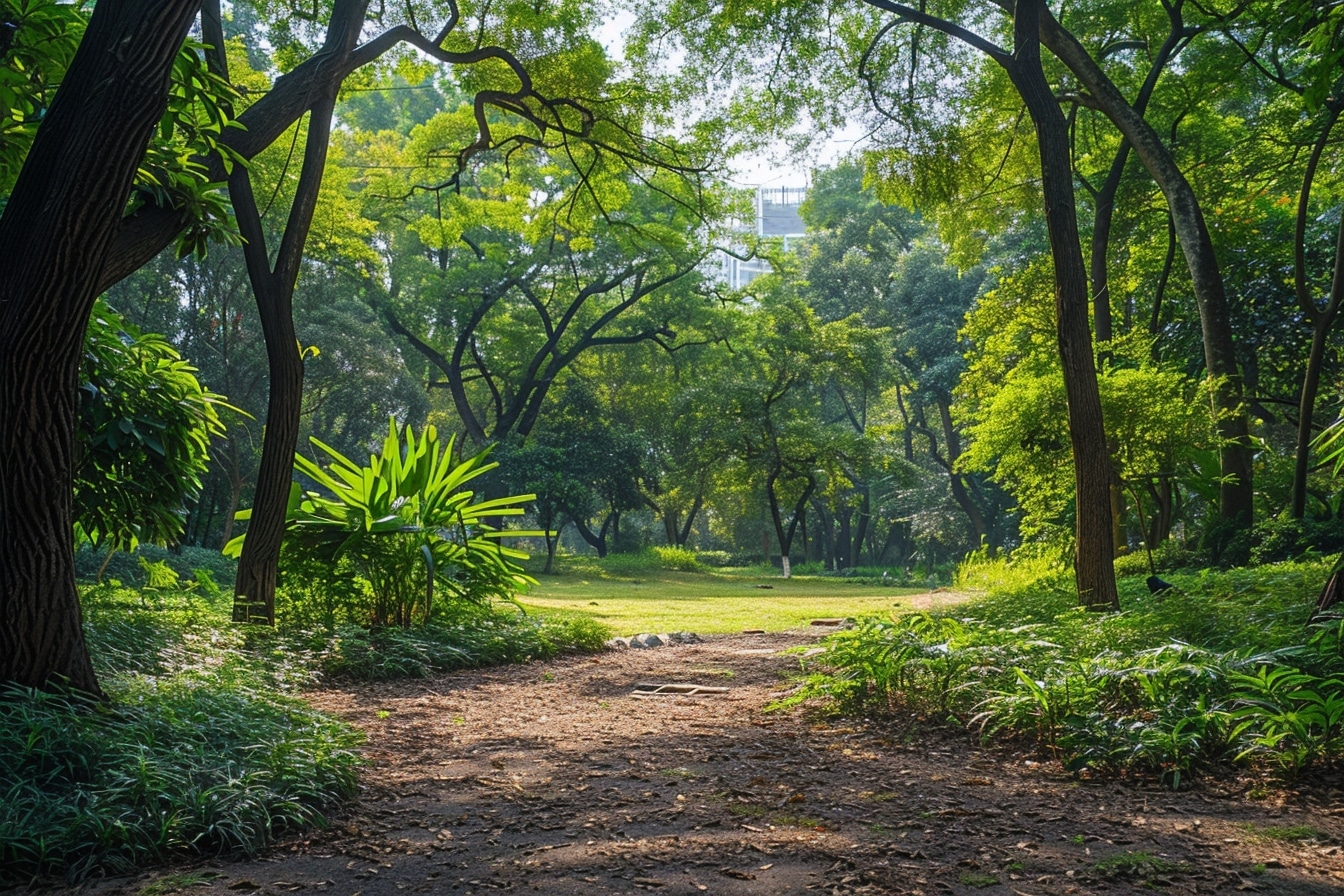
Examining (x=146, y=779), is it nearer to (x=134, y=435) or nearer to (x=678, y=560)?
(x=134, y=435)


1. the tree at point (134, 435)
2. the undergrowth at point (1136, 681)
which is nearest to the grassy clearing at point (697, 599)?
the undergrowth at point (1136, 681)

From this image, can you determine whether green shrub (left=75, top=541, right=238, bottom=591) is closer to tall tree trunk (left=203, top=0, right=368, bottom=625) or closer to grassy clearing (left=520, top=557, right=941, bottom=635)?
tall tree trunk (left=203, top=0, right=368, bottom=625)

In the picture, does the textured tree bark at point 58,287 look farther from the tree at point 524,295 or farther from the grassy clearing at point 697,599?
the tree at point 524,295

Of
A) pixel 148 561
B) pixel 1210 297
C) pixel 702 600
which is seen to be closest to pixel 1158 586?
pixel 1210 297

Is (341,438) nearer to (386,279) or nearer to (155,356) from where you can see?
(386,279)

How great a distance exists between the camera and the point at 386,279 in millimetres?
28531

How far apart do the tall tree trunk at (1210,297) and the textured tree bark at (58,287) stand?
28.4 ft

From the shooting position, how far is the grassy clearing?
10648 mm

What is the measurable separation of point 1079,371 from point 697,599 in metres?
9.45

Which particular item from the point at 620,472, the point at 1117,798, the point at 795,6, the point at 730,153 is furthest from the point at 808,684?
the point at 620,472

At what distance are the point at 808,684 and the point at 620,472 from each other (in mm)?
21279

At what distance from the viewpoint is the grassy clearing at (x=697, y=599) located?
10648 millimetres

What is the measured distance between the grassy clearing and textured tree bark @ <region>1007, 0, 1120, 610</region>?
4.91 ft

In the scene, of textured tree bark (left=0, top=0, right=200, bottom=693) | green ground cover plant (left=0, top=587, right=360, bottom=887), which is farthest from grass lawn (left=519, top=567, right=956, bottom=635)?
textured tree bark (left=0, top=0, right=200, bottom=693)
